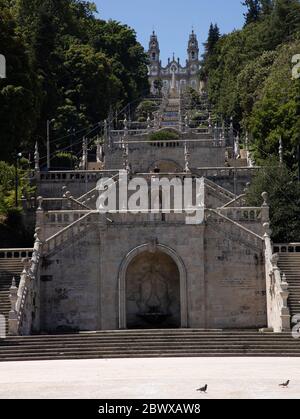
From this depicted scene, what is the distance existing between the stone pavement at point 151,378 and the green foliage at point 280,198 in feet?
43.5

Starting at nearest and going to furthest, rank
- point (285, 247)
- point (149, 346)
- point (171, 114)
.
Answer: point (149, 346)
point (285, 247)
point (171, 114)

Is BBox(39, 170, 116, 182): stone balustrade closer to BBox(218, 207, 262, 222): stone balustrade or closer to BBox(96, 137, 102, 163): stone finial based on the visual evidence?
BBox(218, 207, 262, 222): stone balustrade

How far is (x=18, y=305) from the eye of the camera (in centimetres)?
3803

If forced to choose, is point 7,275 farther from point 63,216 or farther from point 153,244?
point 153,244

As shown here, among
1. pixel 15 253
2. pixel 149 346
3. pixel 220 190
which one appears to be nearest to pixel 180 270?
pixel 15 253

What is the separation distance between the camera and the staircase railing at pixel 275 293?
3769 centimetres

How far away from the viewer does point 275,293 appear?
3978 centimetres

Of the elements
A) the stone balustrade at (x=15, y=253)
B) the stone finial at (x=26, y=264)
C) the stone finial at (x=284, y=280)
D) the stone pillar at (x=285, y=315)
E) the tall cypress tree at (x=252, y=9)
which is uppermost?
the tall cypress tree at (x=252, y=9)

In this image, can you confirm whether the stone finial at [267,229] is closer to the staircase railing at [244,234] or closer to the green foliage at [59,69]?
the staircase railing at [244,234]

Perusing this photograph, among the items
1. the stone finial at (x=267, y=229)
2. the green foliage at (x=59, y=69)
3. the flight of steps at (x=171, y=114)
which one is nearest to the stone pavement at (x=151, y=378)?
the stone finial at (x=267, y=229)

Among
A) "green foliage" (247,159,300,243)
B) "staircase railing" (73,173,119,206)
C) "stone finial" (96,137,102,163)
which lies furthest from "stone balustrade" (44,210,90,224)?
"stone finial" (96,137,102,163)

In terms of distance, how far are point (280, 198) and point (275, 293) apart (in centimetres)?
806

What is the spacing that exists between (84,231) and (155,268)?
3.26 m
